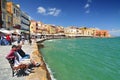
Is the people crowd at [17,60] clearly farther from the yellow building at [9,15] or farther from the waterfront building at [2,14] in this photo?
the yellow building at [9,15]

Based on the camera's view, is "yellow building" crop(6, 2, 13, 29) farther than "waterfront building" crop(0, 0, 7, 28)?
Yes

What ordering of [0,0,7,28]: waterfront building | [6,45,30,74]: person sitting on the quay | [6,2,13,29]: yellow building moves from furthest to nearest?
[6,2,13,29]: yellow building → [0,0,7,28]: waterfront building → [6,45,30,74]: person sitting on the quay

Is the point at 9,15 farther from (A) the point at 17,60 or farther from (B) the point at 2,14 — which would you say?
(A) the point at 17,60

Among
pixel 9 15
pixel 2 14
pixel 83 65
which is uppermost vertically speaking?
pixel 9 15

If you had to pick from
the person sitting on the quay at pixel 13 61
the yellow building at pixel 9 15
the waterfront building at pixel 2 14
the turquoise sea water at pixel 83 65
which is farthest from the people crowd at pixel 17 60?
the yellow building at pixel 9 15

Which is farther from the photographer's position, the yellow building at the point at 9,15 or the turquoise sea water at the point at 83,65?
the yellow building at the point at 9,15

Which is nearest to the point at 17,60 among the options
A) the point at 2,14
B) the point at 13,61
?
the point at 13,61

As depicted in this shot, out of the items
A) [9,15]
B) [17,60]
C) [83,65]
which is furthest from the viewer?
[9,15]

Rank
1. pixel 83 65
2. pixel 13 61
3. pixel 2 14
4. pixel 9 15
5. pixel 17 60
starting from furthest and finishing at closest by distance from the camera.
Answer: pixel 9 15 → pixel 2 14 → pixel 83 65 → pixel 13 61 → pixel 17 60

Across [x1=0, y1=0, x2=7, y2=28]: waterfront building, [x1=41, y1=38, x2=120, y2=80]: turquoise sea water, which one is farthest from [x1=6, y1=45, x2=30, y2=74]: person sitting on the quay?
[x1=0, y1=0, x2=7, y2=28]: waterfront building

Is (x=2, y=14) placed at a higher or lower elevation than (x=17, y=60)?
higher

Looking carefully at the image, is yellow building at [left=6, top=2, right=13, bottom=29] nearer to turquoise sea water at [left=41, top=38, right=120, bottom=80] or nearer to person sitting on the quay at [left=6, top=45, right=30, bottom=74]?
turquoise sea water at [left=41, top=38, right=120, bottom=80]

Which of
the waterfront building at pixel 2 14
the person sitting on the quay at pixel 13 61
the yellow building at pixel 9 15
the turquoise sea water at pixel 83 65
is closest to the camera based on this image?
the person sitting on the quay at pixel 13 61

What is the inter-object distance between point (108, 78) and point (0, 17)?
120 feet
